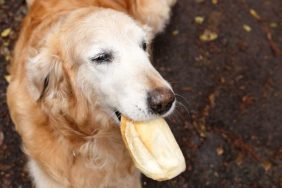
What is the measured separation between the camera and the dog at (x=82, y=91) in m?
2.74

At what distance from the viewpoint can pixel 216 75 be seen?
16.1 feet

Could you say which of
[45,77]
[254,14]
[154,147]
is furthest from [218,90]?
[45,77]

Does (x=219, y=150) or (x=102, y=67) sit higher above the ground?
(x=102, y=67)

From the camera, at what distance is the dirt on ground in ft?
14.3

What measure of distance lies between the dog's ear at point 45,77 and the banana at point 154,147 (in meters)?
0.53

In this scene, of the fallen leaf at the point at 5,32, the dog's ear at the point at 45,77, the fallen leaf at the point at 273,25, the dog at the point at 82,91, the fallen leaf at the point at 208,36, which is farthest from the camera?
the fallen leaf at the point at 273,25

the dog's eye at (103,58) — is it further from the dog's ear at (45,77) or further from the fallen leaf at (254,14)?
the fallen leaf at (254,14)

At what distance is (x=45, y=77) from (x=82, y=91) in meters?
0.28

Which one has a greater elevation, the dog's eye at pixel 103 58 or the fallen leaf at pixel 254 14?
the dog's eye at pixel 103 58

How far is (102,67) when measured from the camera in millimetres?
2818

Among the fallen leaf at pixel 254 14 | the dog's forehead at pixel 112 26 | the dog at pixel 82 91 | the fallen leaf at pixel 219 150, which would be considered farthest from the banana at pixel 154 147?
the fallen leaf at pixel 254 14

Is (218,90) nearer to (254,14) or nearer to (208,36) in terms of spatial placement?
(208,36)

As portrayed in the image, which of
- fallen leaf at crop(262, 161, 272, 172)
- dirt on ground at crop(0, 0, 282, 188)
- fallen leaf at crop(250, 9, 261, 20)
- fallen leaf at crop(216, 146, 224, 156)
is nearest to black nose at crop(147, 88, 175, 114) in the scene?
dirt on ground at crop(0, 0, 282, 188)

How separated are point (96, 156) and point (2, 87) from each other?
159 cm
